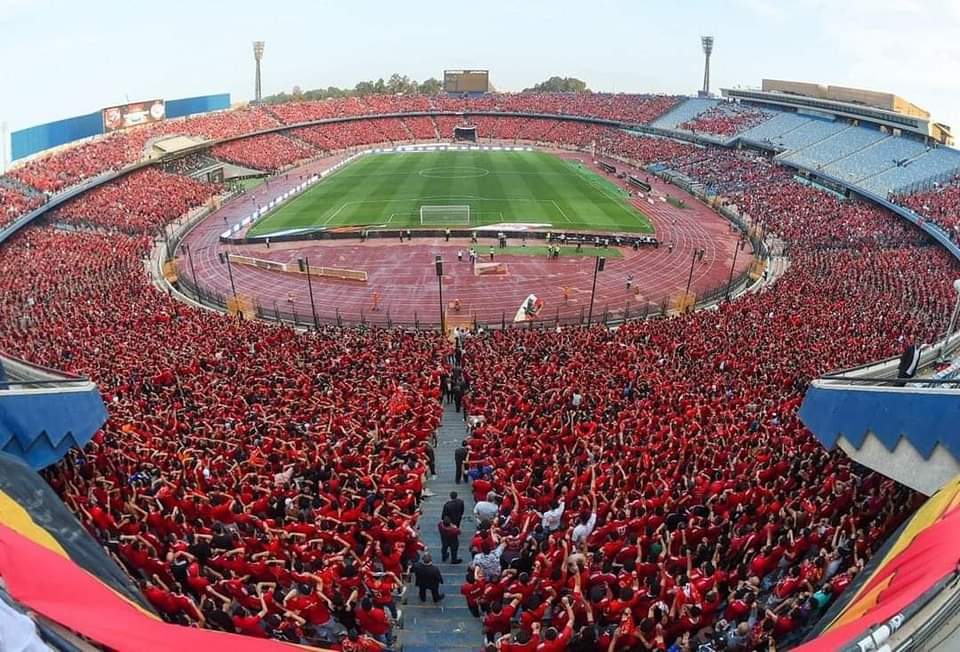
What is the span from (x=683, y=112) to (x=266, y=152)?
5554 cm

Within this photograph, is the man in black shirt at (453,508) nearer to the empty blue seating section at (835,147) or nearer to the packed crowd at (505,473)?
the packed crowd at (505,473)

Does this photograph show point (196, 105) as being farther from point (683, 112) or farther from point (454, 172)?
point (683, 112)

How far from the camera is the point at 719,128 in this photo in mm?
75312

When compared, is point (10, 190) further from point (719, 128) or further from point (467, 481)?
point (719, 128)

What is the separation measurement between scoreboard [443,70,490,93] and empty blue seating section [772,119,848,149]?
2140 inches

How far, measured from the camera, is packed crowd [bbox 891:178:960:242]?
37453mm

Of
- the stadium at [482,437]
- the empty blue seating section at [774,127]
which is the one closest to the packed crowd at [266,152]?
the stadium at [482,437]

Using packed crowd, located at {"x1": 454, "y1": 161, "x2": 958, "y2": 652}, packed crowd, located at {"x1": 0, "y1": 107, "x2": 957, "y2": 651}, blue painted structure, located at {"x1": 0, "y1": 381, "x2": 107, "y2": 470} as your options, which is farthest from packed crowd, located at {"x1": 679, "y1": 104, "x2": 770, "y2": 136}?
blue painted structure, located at {"x1": 0, "y1": 381, "x2": 107, "y2": 470}

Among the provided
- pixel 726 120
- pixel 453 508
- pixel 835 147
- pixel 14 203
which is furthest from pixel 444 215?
pixel 726 120

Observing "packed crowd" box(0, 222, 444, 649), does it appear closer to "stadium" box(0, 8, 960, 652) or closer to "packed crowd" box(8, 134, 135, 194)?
"stadium" box(0, 8, 960, 652)

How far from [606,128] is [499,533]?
3389 inches

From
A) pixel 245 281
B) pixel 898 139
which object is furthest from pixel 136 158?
pixel 898 139

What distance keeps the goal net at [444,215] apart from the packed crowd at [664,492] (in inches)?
1061

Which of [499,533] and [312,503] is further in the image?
[312,503]
